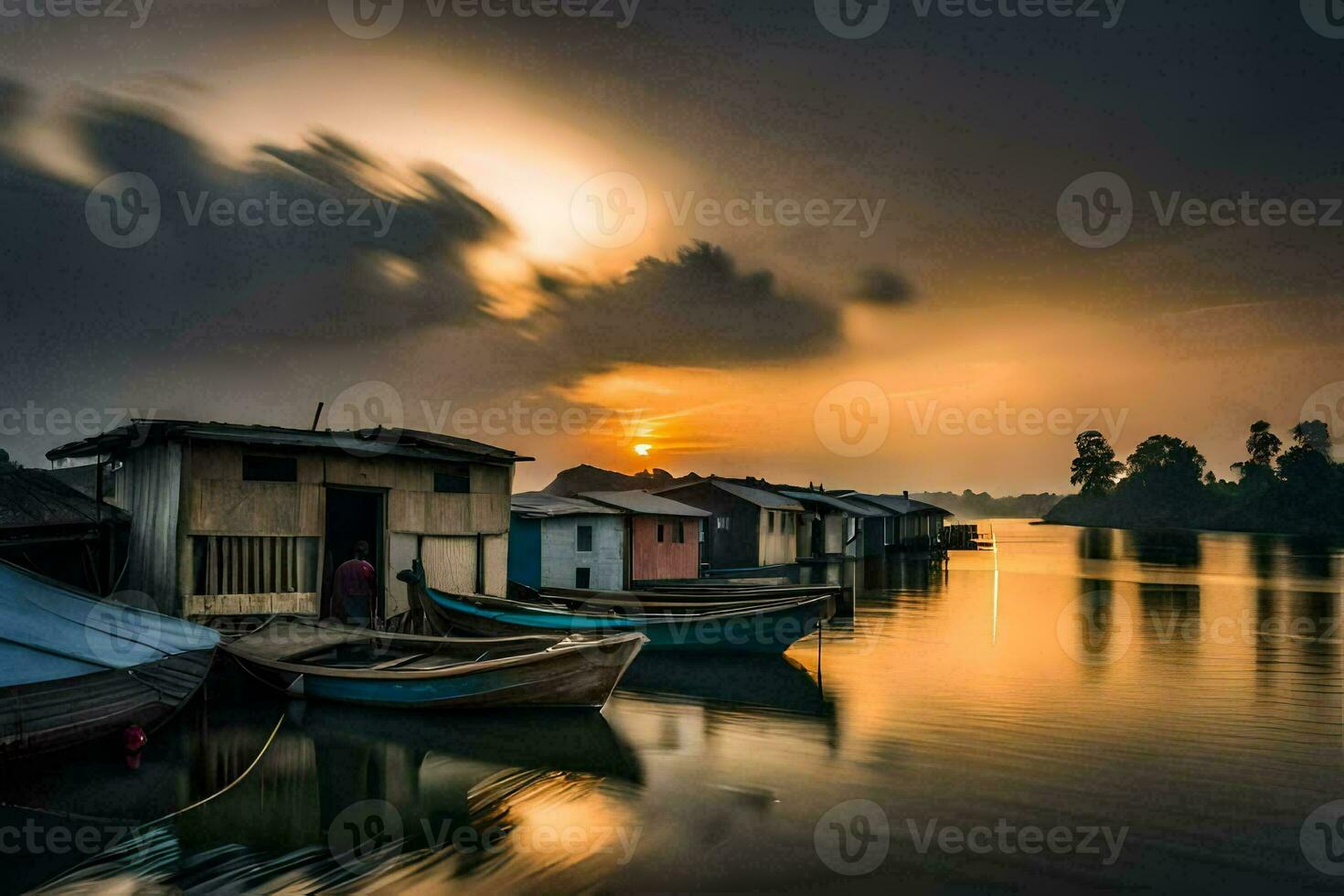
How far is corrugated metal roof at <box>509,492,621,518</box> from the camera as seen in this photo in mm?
24062

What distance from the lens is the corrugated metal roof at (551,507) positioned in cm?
2406

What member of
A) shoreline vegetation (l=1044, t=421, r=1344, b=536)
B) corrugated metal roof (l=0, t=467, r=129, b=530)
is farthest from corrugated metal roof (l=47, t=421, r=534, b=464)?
shoreline vegetation (l=1044, t=421, r=1344, b=536)

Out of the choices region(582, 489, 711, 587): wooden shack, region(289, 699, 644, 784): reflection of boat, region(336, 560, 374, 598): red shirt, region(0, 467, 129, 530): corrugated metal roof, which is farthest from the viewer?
region(582, 489, 711, 587): wooden shack

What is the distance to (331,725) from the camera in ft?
42.2

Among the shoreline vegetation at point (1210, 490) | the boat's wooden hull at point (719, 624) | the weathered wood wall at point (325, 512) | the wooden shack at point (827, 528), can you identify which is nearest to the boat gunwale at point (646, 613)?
the boat's wooden hull at point (719, 624)

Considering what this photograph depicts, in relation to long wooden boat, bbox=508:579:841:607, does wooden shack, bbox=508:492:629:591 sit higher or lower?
higher

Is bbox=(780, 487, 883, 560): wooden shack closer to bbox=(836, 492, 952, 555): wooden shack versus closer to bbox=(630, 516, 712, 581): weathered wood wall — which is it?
bbox=(836, 492, 952, 555): wooden shack

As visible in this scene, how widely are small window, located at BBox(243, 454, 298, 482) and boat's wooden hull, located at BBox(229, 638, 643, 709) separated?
13.2 feet

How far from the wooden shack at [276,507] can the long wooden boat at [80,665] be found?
341 cm

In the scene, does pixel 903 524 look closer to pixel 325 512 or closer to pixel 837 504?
pixel 837 504

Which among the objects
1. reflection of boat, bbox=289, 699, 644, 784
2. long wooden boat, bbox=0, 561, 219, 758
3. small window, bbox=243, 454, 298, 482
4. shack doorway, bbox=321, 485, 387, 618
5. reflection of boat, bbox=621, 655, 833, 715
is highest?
small window, bbox=243, 454, 298, 482

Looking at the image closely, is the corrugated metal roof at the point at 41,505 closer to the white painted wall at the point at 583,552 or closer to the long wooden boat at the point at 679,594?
the long wooden boat at the point at 679,594

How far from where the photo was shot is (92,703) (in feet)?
33.8

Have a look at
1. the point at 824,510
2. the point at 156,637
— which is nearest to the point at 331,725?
the point at 156,637
